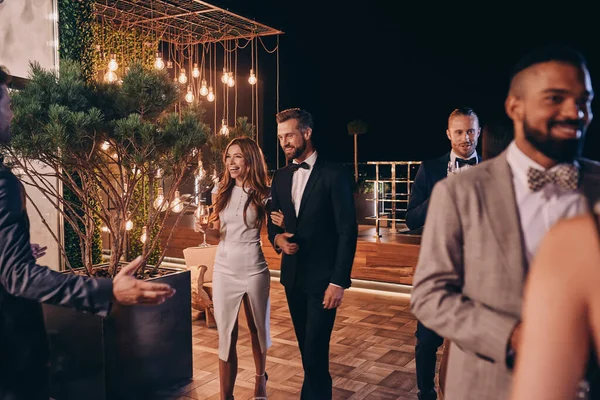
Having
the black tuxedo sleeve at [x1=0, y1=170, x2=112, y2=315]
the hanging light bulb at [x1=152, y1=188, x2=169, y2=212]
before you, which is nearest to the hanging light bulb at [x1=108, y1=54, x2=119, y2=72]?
the hanging light bulb at [x1=152, y1=188, x2=169, y2=212]

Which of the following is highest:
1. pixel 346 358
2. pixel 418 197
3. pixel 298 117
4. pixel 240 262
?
pixel 298 117

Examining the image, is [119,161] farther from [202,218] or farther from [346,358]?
[346,358]

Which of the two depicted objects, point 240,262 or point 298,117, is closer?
point 298,117

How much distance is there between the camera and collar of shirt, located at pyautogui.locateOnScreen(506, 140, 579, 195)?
1.06 m

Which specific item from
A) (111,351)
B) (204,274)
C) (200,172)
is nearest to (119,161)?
(200,172)

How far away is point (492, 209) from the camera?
3.48 feet

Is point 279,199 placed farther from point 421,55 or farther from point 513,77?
point 421,55

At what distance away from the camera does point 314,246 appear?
261 cm

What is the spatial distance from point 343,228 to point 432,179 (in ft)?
2.09

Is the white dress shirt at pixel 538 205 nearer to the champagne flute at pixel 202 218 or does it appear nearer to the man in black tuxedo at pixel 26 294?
the man in black tuxedo at pixel 26 294

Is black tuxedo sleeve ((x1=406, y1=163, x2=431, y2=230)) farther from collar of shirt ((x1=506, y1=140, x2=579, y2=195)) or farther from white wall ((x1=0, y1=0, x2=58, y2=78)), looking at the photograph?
white wall ((x1=0, y1=0, x2=58, y2=78))

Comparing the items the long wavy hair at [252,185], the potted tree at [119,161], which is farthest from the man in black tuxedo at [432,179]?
the potted tree at [119,161]

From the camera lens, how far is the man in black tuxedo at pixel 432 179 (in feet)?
8.79

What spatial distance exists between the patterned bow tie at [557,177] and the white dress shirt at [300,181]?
1.71 metres
